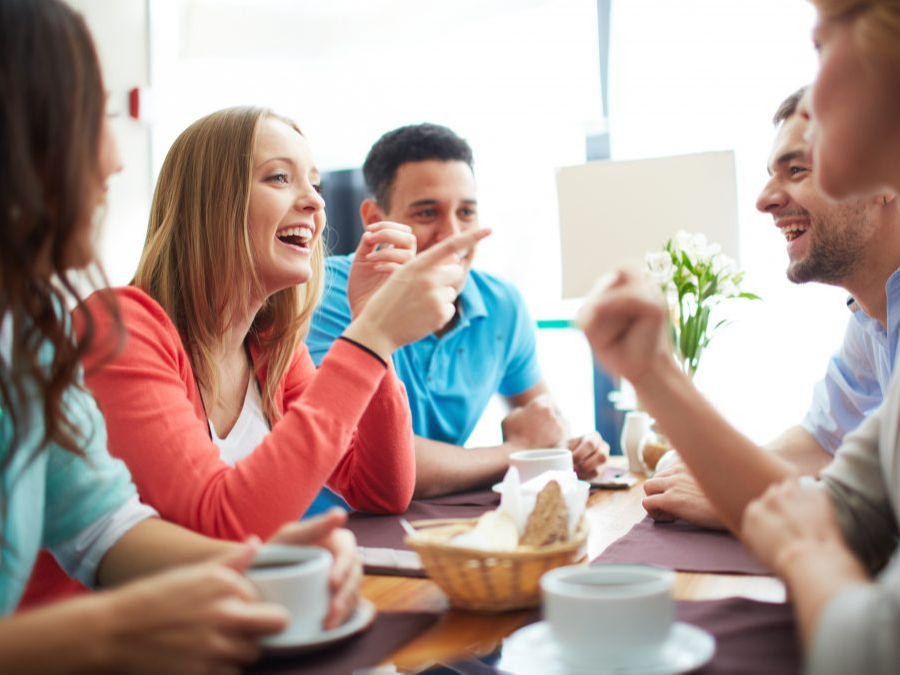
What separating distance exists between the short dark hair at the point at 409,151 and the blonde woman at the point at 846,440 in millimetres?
1543

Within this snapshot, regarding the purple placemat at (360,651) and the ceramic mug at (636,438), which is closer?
the purple placemat at (360,651)

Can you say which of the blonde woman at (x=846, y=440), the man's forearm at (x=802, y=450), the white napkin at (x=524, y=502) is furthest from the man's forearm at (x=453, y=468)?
the blonde woman at (x=846, y=440)

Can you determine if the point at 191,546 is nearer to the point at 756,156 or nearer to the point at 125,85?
the point at 756,156

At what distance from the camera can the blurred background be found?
304 centimetres

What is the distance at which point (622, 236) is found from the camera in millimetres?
2693

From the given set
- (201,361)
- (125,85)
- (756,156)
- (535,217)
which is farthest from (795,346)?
(125,85)

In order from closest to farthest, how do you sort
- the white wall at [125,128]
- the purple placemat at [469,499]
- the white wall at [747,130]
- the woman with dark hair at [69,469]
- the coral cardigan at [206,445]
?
the woman with dark hair at [69,469], the coral cardigan at [206,445], the purple placemat at [469,499], the white wall at [747,130], the white wall at [125,128]

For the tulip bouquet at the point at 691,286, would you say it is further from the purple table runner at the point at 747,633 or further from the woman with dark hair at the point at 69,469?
the woman with dark hair at the point at 69,469

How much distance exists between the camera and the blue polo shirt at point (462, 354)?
219cm

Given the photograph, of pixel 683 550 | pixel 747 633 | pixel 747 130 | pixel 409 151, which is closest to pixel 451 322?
pixel 409 151

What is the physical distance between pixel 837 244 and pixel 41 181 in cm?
158

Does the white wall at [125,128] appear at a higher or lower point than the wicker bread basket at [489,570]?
higher

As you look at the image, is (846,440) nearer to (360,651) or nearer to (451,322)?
(360,651)

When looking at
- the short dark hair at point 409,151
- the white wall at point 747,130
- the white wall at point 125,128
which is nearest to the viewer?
the short dark hair at point 409,151
